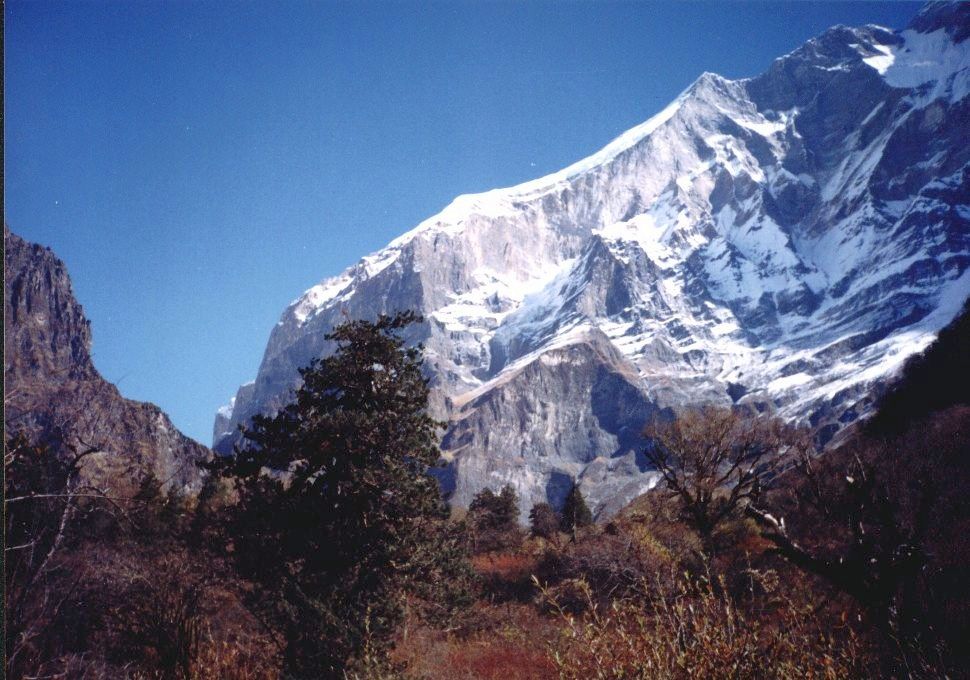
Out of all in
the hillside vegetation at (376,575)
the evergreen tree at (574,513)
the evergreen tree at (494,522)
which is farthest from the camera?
the evergreen tree at (574,513)

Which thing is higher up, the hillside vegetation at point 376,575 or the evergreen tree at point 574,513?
the hillside vegetation at point 376,575

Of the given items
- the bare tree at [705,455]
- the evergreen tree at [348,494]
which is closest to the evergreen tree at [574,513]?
the bare tree at [705,455]

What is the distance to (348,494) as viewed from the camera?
45.2 feet

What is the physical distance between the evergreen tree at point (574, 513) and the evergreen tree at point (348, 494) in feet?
88.3

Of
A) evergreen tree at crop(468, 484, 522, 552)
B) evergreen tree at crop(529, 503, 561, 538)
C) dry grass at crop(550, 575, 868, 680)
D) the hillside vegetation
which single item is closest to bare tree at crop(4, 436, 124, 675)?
the hillside vegetation

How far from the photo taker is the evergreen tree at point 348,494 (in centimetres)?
1332

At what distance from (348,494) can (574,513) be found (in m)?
28.5

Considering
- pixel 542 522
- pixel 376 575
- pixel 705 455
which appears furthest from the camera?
pixel 542 522

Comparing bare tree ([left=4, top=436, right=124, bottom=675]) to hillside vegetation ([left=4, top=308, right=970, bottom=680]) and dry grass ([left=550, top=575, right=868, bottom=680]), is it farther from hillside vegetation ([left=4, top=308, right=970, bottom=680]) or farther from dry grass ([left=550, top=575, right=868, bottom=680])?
dry grass ([left=550, top=575, right=868, bottom=680])

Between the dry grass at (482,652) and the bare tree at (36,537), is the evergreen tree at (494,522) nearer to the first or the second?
the dry grass at (482,652)

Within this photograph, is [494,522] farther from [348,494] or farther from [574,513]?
[348,494]

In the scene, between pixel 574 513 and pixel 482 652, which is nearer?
pixel 482 652

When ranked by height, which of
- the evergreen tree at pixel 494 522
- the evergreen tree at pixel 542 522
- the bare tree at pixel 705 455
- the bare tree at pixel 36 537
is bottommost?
the evergreen tree at pixel 542 522

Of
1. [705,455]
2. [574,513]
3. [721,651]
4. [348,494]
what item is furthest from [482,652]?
[574,513]
